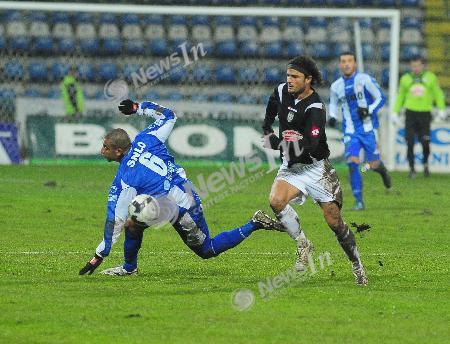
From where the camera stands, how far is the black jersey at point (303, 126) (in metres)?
10.1

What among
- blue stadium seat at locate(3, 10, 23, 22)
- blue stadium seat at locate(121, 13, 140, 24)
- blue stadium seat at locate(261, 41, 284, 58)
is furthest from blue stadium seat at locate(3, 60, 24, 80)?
blue stadium seat at locate(261, 41, 284, 58)

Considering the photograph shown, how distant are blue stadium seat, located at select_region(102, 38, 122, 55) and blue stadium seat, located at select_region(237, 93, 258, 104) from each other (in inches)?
112

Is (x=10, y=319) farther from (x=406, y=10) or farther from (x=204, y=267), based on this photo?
(x=406, y=10)

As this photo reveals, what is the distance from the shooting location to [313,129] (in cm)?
1003

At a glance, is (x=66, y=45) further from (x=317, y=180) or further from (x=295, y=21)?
(x=317, y=180)

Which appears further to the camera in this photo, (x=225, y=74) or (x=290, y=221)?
(x=225, y=74)

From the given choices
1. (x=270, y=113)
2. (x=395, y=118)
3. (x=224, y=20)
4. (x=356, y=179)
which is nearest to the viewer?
(x=270, y=113)

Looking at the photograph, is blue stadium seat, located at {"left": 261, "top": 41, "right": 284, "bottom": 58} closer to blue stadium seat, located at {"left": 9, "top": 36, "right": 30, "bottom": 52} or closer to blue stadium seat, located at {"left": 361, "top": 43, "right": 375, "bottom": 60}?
blue stadium seat, located at {"left": 361, "top": 43, "right": 375, "bottom": 60}

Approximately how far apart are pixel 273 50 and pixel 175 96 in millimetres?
2533

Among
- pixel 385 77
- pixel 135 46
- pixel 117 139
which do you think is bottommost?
pixel 385 77

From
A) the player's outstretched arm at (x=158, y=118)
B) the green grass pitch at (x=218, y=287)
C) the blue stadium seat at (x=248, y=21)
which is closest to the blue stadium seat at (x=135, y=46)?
the blue stadium seat at (x=248, y=21)

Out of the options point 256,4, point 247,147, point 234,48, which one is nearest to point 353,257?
point 247,147

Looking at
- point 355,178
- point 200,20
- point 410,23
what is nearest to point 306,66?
point 355,178

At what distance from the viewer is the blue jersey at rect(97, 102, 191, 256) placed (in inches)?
A: 403
